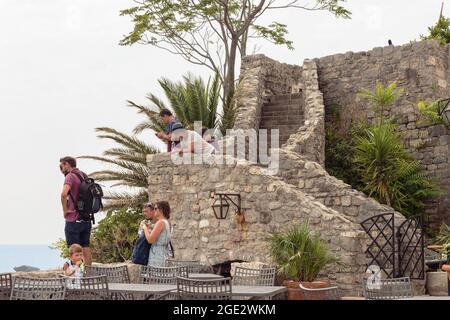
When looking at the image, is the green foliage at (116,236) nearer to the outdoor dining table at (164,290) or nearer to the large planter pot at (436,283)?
the large planter pot at (436,283)

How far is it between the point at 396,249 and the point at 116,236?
9326 millimetres

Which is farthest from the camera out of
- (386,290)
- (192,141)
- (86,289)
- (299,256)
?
(192,141)

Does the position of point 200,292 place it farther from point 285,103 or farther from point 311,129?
point 285,103

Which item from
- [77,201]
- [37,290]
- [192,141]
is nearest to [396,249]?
[192,141]

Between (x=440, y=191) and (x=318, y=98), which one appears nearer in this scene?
(x=440, y=191)

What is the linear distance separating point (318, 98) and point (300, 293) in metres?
9.51

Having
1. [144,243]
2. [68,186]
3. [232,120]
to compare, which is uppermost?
[232,120]

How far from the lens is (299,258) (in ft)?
35.3

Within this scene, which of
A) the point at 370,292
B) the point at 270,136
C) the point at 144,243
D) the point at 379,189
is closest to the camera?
the point at 370,292

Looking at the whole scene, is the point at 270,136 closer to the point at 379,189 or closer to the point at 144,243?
the point at 379,189

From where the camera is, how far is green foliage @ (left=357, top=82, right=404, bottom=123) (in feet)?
61.0

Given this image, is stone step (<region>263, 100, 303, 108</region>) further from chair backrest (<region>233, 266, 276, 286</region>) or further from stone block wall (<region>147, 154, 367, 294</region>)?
chair backrest (<region>233, 266, 276, 286</region>)

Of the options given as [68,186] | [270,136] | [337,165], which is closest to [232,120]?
[270,136]

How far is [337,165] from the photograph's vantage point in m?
19.0
